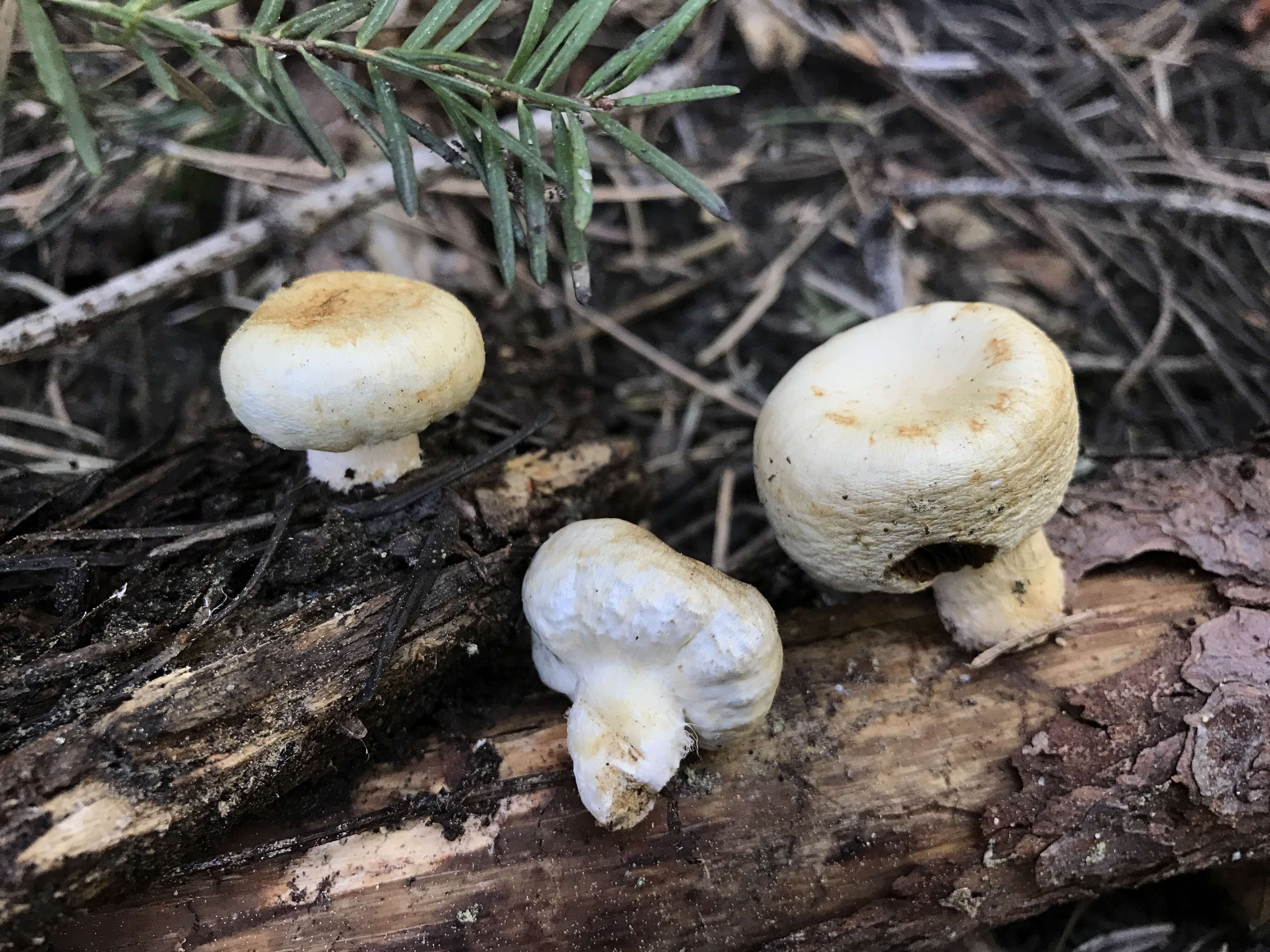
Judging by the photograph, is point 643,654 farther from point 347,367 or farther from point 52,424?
point 52,424

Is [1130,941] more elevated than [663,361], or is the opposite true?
[663,361]

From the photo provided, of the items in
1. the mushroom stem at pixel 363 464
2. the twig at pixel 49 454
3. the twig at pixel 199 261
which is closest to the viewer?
the mushroom stem at pixel 363 464

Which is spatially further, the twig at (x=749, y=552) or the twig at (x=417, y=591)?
the twig at (x=749, y=552)

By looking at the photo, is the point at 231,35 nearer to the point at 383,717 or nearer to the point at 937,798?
the point at 383,717

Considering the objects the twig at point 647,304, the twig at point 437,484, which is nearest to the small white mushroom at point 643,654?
the twig at point 437,484

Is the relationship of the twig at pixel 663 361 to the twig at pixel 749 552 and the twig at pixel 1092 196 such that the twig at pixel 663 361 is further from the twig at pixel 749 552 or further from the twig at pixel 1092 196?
the twig at pixel 1092 196

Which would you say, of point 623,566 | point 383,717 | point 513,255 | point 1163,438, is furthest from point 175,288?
point 1163,438

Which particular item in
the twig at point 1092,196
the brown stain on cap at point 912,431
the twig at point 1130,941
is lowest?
the twig at point 1130,941

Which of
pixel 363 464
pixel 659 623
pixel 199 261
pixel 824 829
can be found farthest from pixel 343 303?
pixel 824 829
